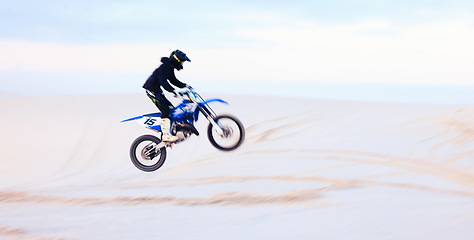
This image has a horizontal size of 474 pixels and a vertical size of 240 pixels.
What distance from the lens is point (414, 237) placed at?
497 cm

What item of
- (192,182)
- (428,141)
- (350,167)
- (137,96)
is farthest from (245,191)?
(137,96)

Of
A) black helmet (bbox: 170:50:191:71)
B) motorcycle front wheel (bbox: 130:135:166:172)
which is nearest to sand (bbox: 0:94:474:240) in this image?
motorcycle front wheel (bbox: 130:135:166:172)

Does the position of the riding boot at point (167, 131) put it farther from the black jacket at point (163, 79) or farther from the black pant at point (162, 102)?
the black jacket at point (163, 79)

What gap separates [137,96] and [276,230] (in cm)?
1180

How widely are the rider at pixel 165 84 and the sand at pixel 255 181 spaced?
2.63 ft

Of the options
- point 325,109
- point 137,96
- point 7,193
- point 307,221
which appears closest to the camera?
point 307,221

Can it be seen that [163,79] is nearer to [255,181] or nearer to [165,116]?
[165,116]

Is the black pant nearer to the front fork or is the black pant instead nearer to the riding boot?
the riding boot

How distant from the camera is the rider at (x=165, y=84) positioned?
6.71 meters

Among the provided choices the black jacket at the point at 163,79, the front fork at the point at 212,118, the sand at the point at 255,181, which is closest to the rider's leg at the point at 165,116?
the black jacket at the point at 163,79

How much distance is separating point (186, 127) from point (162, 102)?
0.50 metres

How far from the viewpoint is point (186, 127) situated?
7.14 m

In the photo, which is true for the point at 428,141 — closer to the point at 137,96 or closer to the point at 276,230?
the point at 276,230

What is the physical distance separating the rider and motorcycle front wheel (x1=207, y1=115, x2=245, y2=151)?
58 cm
